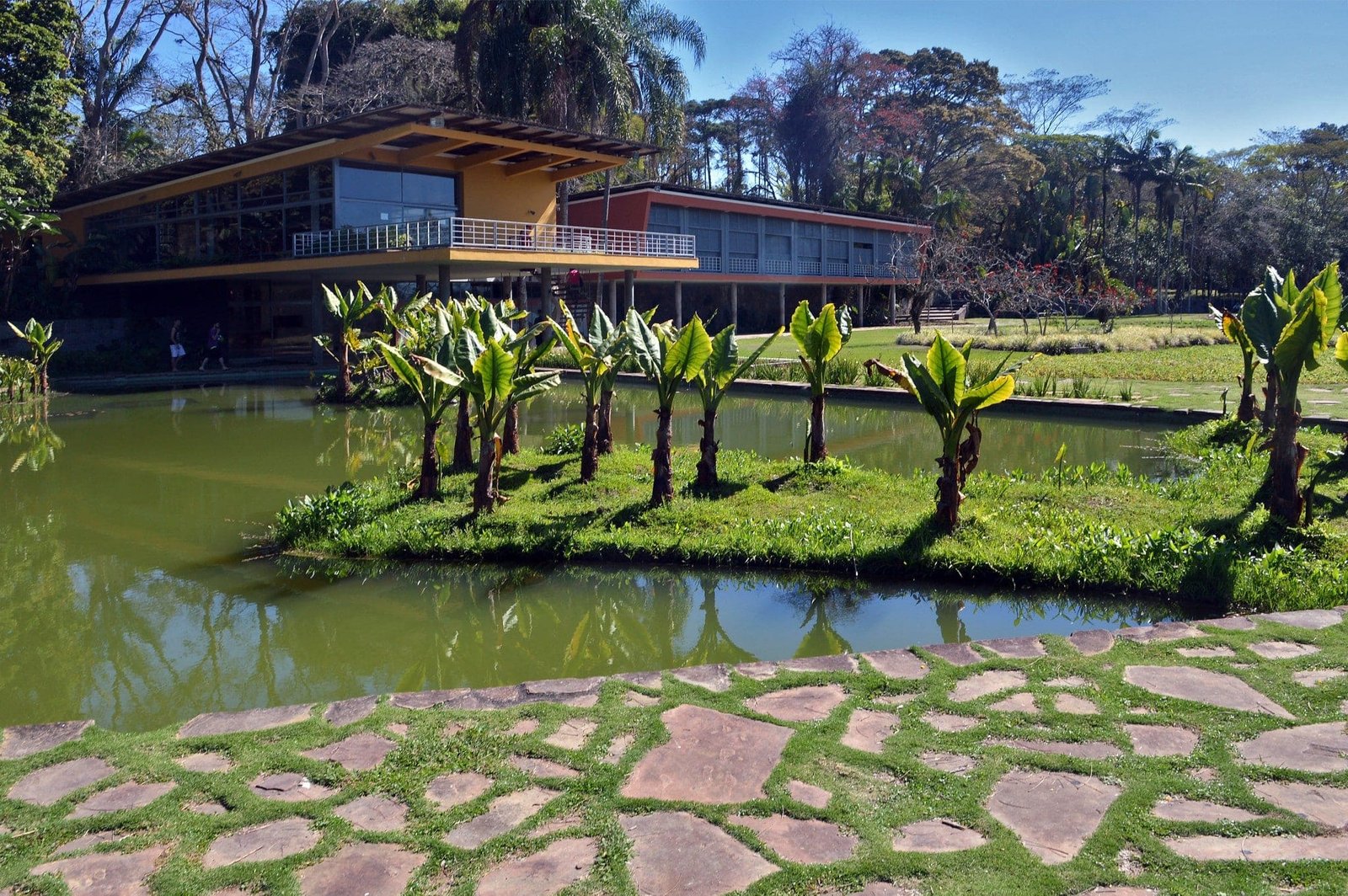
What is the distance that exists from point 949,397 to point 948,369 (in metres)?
0.21

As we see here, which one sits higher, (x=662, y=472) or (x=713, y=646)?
(x=662, y=472)

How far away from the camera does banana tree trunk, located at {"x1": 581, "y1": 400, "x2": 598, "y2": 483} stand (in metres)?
9.02

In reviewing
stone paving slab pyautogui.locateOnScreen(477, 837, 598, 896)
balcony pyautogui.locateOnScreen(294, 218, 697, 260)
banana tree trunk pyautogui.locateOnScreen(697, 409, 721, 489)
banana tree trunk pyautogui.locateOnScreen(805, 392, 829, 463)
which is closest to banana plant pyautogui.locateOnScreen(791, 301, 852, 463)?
banana tree trunk pyautogui.locateOnScreen(805, 392, 829, 463)

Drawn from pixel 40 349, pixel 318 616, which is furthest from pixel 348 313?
pixel 318 616

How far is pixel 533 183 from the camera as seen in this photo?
92.3ft

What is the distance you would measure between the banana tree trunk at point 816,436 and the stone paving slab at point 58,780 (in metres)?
6.66

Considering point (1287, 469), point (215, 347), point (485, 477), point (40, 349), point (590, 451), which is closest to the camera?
point (1287, 469)

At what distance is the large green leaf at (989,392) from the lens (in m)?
6.80

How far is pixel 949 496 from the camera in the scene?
23.3ft

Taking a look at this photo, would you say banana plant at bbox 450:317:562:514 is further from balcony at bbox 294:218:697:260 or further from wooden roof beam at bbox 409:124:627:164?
wooden roof beam at bbox 409:124:627:164

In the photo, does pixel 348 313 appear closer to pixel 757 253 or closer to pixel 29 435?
Result: pixel 29 435

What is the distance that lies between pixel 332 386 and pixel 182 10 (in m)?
25.5

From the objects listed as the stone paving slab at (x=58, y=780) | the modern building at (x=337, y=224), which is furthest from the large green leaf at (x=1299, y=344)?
the modern building at (x=337, y=224)

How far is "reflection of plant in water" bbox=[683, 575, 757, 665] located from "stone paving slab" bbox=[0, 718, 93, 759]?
2786 mm
